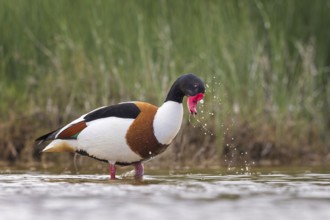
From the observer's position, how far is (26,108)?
37.1ft

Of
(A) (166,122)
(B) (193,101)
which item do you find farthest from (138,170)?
(B) (193,101)

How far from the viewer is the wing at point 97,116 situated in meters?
8.68

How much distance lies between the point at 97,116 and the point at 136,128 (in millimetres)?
528

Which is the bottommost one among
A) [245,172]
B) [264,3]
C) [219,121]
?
[245,172]

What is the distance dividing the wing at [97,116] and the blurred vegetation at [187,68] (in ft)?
6.10

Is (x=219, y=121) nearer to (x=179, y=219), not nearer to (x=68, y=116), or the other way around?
(x=68, y=116)

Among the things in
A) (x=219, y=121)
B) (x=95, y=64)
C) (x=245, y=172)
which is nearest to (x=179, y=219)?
(x=245, y=172)

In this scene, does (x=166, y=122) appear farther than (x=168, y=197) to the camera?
Yes

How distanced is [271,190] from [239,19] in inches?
190

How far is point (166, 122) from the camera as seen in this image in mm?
8484

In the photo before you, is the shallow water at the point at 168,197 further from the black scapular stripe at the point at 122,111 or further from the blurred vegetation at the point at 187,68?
the blurred vegetation at the point at 187,68

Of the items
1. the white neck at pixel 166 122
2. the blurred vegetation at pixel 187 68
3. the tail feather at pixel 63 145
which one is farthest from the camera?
the blurred vegetation at pixel 187 68

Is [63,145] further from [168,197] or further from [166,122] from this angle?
[168,197]

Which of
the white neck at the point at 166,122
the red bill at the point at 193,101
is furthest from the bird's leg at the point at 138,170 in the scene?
the red bill at the point at 193,101
